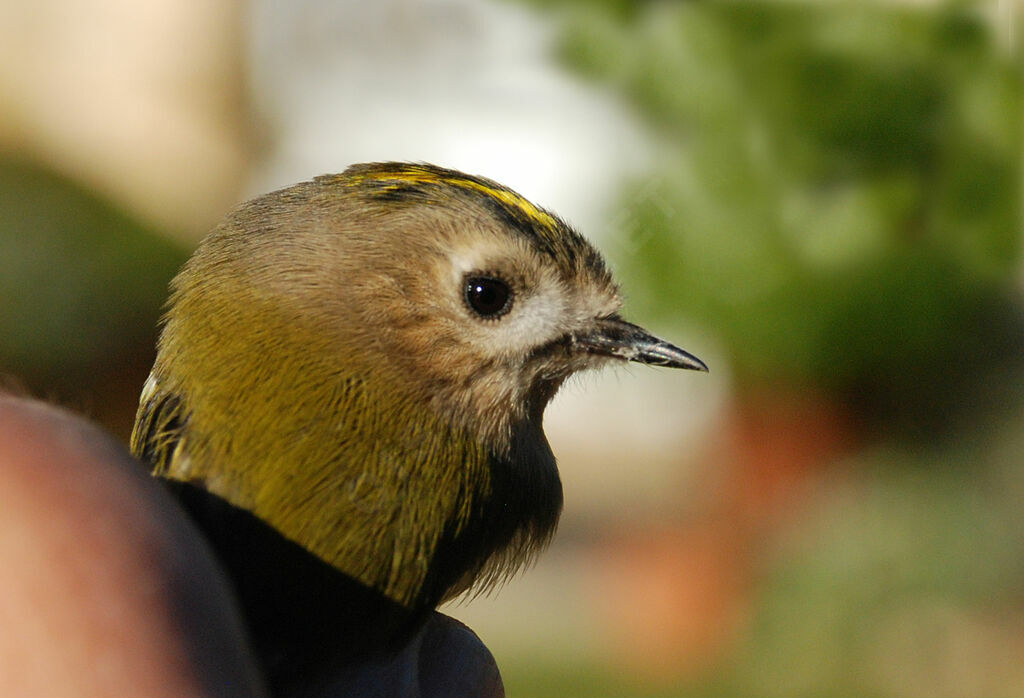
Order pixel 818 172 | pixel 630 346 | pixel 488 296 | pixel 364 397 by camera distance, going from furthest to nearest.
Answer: pixel 818 172
pixel 630 346
pixel 488 296
pixel 364 397

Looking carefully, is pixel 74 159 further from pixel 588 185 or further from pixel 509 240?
pixel 509 240

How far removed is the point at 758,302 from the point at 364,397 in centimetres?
374

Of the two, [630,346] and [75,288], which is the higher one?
[630,346]

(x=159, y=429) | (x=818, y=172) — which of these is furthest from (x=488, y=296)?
(x=818, y=172)

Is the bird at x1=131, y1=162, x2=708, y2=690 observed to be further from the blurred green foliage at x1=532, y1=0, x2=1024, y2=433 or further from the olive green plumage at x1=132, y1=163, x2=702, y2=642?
the blurred green foliage at x1=532, y1=0, x2=1024, y2=433

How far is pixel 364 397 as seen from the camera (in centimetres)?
107

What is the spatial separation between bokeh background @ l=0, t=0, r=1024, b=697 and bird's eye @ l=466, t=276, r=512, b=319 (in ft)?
7.34

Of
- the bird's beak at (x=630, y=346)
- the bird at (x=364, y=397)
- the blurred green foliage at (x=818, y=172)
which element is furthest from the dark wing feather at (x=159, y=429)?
the blurred green foliage at (x=818, y=172)

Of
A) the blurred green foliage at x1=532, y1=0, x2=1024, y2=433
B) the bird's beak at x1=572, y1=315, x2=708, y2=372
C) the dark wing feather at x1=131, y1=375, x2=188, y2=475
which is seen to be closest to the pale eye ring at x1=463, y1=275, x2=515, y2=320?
the bird's beak at x1=572, y1=315, x2=708, y2=372

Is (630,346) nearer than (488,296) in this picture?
No

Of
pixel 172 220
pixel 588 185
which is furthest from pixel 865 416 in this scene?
pixel 172 220

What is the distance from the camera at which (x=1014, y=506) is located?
450cm

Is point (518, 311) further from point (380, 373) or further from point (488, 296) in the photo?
point (380, 373)

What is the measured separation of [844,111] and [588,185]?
1.16 meters
